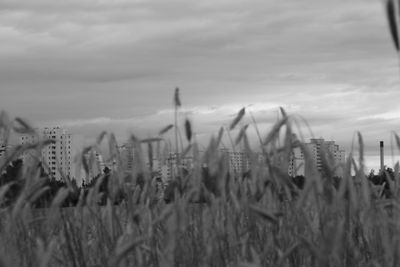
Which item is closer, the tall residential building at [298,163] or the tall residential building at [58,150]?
the tall residential building at [58,150]

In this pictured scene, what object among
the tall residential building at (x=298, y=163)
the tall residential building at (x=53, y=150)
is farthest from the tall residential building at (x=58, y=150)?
the tall residential building at (x=298, y=163)

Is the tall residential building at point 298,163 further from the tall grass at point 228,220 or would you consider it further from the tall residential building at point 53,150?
the tall residential building at point 53,150

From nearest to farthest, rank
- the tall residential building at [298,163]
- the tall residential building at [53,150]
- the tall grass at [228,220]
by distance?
the tall grass at [228,220] → the tall residential building at [53,150] → the tall residential building at [298,163]

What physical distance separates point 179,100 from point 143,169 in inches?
13.2

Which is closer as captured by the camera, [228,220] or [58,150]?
[228,220]

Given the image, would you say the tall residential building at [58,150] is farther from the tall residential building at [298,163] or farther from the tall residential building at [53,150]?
the tall residential building at [298,163]

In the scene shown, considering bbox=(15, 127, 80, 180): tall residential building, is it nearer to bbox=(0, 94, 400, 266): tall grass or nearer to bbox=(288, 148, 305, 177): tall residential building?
bbox=(0, 94, 400, 266): tall grass

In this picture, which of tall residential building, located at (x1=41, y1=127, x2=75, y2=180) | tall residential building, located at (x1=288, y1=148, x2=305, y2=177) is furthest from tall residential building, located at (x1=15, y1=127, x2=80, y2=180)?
tall residential building, located at (x1=288, y1=148, x2=305, y2=177)

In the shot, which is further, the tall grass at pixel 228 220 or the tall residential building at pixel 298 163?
the tall residential building at pixel 298 163

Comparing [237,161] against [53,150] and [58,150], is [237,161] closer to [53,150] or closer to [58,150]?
[58,150]

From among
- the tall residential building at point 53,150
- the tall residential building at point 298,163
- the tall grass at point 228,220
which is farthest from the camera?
the tall residential building at point 298,163

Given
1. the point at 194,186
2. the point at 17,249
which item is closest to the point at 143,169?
the point at 194,186

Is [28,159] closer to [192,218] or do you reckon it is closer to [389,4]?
[192,218]

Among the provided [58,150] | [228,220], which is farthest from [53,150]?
[228,220]
